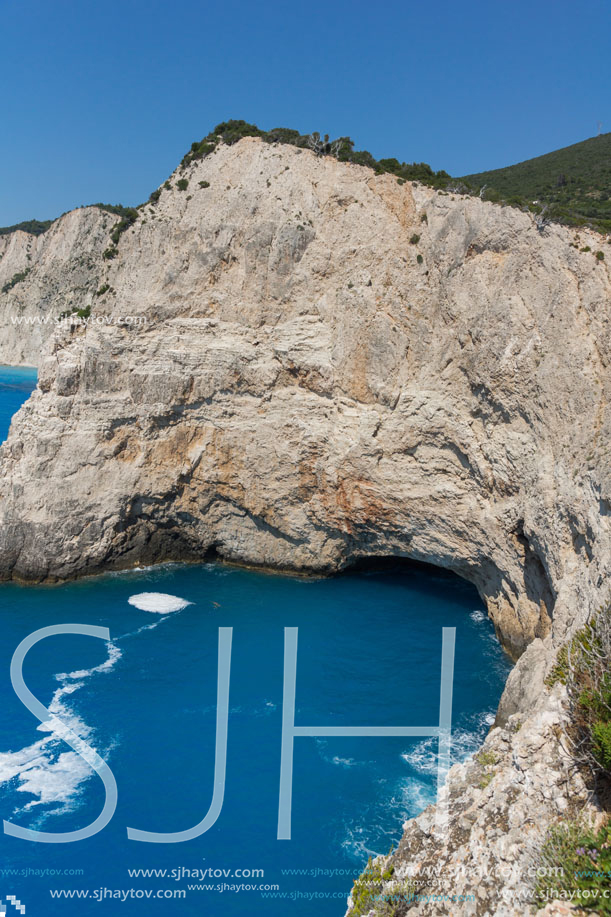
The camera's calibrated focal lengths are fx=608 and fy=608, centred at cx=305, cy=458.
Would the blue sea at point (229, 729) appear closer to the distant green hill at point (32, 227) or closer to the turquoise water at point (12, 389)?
the turquoise water at point (12, 389)

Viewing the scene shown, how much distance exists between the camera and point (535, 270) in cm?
2212

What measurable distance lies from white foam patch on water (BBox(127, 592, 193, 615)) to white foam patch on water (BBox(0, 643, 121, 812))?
6.89 meters

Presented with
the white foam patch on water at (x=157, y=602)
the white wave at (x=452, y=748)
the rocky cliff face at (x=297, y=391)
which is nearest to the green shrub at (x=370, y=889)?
the white wave at (x=452, y=748)

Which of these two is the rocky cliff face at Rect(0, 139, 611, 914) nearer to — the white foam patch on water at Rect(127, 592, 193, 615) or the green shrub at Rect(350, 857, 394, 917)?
the white foam patch on water at Rect(127, 592, 193, 615)

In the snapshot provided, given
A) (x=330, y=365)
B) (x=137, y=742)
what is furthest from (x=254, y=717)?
(x=330, y=365)

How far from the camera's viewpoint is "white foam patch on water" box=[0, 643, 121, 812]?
56.9 feet

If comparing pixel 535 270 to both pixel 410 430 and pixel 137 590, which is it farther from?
pixel 137 590

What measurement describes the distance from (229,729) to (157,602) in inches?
393

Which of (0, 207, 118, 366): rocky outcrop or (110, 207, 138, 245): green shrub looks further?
(0, 207, 118, 366): rocky outcrop

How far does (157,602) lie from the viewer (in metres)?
28.4

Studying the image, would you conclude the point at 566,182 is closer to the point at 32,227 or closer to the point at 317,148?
the point at 317,148

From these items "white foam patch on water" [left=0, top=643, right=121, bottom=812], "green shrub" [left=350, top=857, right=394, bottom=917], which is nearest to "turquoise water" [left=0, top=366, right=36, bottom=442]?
"white foam patch on water" [left=0, top=643, right=121, bottom=812]

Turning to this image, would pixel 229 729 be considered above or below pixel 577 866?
below

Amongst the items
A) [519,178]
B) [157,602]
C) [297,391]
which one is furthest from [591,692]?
[519,178]
